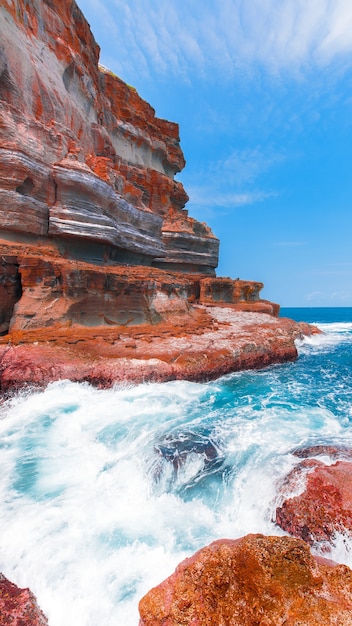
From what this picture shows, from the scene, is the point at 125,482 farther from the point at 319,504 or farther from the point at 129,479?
the point at 319,504

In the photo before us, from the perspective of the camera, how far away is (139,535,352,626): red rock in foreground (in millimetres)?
2717

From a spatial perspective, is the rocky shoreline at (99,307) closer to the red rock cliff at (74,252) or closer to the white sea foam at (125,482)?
the red rock cliff at (74,252)

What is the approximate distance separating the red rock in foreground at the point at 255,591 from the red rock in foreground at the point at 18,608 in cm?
185

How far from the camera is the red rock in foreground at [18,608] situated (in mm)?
3708

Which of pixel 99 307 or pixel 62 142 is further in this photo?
pixel 62 142

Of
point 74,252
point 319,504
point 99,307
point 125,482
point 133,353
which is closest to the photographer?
point 319,504

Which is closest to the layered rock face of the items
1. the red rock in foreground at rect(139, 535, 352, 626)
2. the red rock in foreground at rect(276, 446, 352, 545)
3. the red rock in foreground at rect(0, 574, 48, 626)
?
the red rock in foreground at rect(0, 574, 48, 626)

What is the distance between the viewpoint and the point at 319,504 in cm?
537

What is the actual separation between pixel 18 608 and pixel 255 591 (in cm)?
342

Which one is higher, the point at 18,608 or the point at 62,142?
the point at 62,142

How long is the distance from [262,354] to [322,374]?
3755 mm

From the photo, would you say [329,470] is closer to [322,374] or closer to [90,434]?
[90,434]

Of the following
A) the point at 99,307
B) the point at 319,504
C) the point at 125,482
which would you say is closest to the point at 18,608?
the point at 125,482

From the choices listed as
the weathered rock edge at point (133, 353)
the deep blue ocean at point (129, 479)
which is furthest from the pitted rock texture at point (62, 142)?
the deep blue ocean at point (129, 479)
